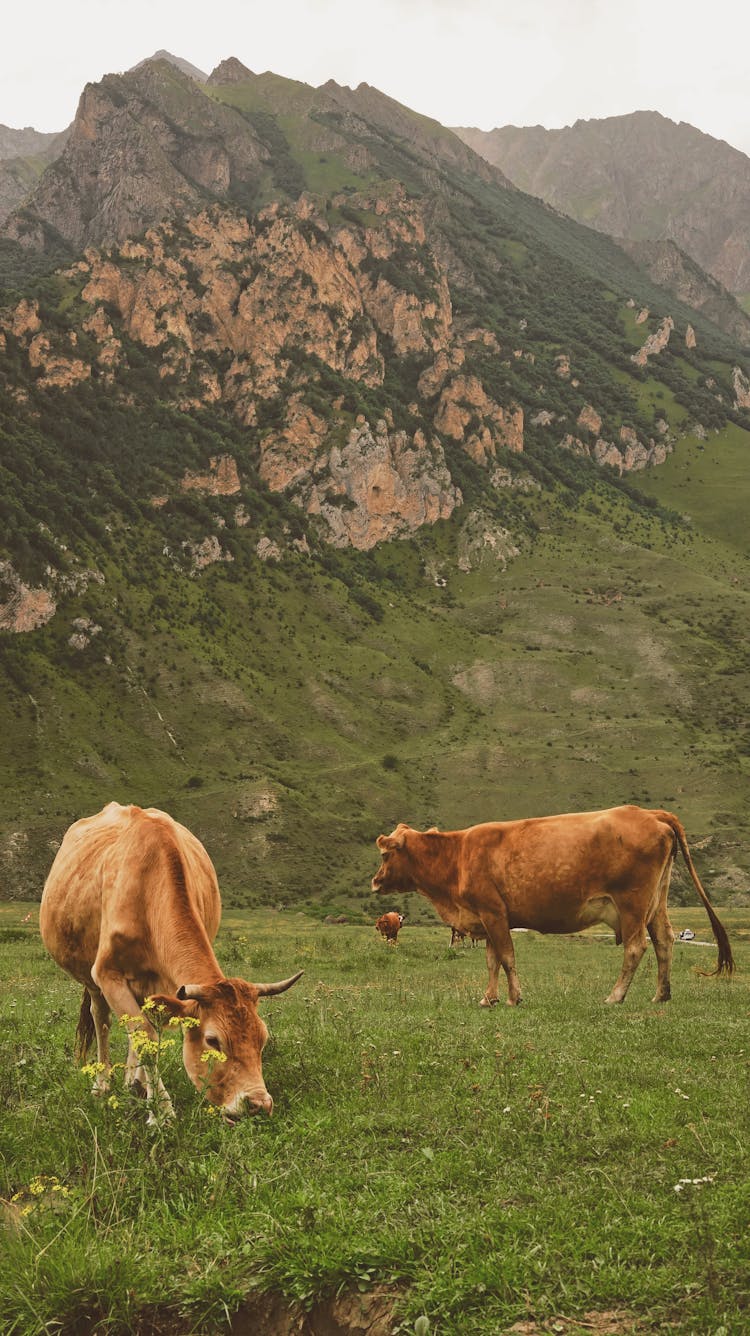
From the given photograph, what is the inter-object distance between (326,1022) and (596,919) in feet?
18.7

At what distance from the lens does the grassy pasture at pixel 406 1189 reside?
17.0 feet

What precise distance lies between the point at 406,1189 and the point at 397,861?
36.6 ft

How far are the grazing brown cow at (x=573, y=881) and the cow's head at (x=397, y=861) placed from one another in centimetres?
118

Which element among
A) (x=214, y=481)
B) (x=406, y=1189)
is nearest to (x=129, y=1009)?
(x=406, y=1189)

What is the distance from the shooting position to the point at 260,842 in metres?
108

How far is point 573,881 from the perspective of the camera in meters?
15.4

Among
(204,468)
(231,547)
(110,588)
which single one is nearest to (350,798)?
(110,588)

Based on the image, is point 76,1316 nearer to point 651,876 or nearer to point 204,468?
point 651,876

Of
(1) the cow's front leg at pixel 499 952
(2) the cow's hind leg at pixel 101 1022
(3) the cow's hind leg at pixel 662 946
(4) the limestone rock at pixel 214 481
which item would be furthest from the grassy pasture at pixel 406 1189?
(4) the limestone rock at pixel 214 481

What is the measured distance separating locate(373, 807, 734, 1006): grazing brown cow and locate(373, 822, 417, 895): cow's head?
46.5 inches

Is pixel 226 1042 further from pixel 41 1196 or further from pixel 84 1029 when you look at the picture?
pixel 84 1029

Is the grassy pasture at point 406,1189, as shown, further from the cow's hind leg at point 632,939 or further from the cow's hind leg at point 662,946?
the cow's hind leg at point 662,946

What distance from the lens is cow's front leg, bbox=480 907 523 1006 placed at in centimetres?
1586

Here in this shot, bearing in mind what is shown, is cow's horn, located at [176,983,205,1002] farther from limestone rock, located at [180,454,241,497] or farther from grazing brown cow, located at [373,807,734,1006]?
limestone rock, located at [180,454,241,497]
